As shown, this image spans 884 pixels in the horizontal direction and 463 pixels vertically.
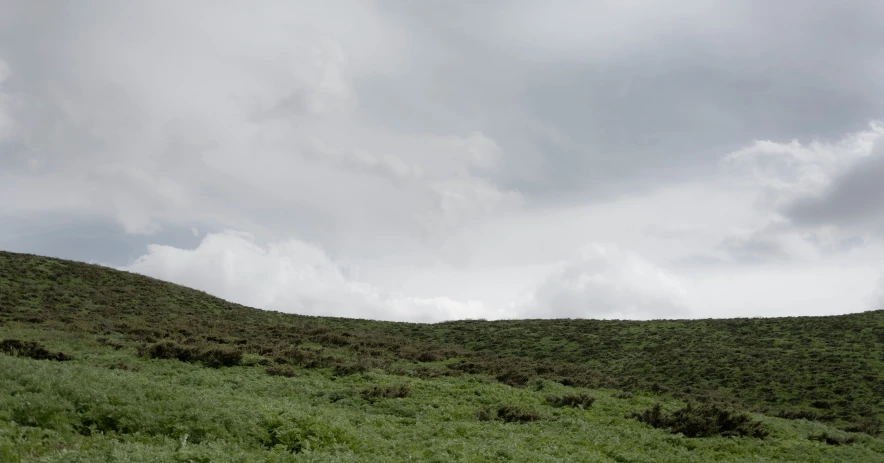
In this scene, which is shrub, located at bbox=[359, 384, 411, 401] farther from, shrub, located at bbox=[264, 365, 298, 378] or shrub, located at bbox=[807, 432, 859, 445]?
shrub, located at bbox=[807, 432, 859, 445]

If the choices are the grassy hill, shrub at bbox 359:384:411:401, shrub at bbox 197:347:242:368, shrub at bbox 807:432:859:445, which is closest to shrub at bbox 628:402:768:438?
the grassy hill

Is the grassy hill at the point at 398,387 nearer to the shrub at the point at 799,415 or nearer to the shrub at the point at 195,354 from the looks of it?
the shrub at the point at 195,354

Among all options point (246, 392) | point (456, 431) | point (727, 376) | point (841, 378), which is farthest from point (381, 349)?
point (841, 378)

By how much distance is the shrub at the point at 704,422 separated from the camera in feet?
65.1

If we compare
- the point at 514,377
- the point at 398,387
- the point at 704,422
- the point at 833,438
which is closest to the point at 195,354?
the point at 398,387

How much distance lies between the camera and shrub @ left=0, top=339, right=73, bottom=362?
22234 millimetres

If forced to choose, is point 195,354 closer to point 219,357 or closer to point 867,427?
point 219,357

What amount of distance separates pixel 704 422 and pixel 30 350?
28.2 meters

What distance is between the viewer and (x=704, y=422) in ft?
65.9

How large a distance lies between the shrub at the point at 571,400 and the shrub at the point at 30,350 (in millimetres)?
21584

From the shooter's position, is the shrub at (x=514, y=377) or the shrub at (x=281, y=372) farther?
the shrub at (x=514, y=377)

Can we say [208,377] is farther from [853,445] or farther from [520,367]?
[853,445]

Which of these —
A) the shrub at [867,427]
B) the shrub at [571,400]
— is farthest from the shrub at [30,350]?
the shrub at [867,427]

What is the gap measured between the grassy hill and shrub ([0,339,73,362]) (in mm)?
69
